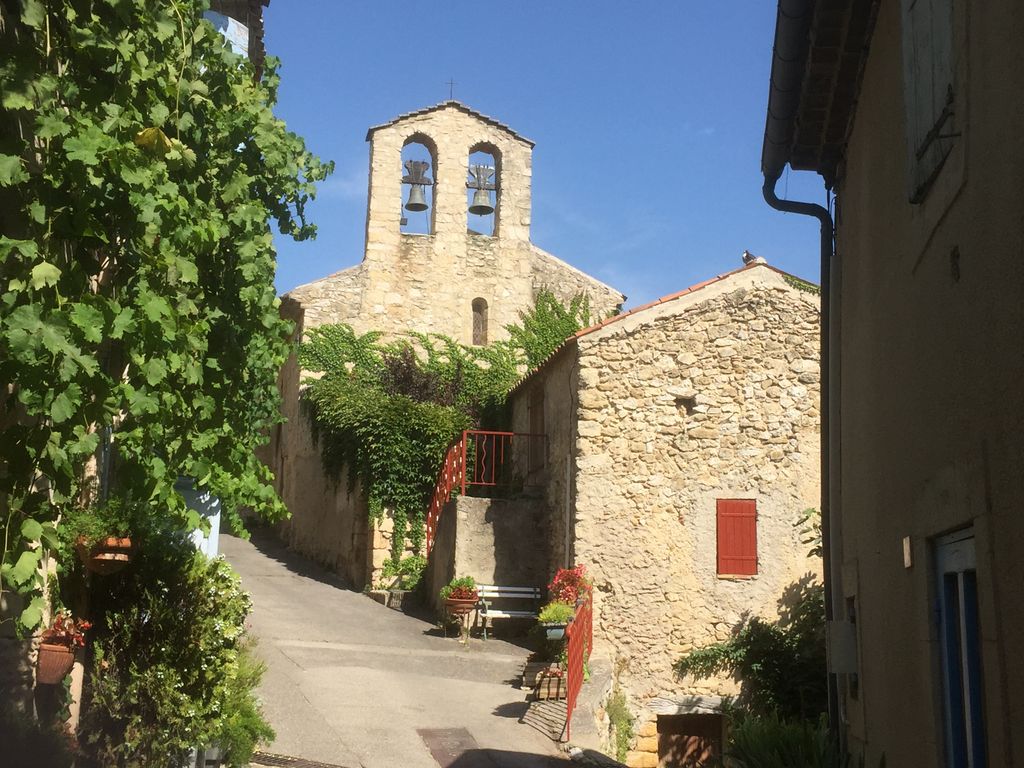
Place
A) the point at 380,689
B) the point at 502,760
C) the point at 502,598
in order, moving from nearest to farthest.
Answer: the point at 502,760
the point at 380,689
the point at 502,598

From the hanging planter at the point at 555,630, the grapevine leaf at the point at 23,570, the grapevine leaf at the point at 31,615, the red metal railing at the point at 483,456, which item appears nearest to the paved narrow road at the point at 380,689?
the hanging planter at the point at 555,630

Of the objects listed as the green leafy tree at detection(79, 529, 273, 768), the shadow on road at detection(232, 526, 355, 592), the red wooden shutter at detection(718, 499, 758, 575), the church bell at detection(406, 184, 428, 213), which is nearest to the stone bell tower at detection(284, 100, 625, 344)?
the church bell at detection(406, 184, 428, 213)

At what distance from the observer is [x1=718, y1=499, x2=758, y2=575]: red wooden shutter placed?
14.5 metres

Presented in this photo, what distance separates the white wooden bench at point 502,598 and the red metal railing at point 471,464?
189cm

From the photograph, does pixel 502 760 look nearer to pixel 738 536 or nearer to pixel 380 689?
pixel 380 689

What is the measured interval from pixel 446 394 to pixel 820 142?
14.3m

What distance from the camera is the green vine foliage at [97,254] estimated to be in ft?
14.5

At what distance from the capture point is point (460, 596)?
15500 mm

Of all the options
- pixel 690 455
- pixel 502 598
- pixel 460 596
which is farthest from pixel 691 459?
pixel 460 596

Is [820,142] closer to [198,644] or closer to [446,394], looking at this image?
[198,644]

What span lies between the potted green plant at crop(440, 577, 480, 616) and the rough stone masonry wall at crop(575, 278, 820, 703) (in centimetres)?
198

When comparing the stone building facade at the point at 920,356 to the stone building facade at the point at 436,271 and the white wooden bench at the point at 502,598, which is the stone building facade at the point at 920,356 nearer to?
the white wooden bench at the point at 502,598

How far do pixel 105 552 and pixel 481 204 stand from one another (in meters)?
16.5

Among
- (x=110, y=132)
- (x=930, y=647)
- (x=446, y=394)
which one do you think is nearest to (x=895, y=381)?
(x=930, y=647)
